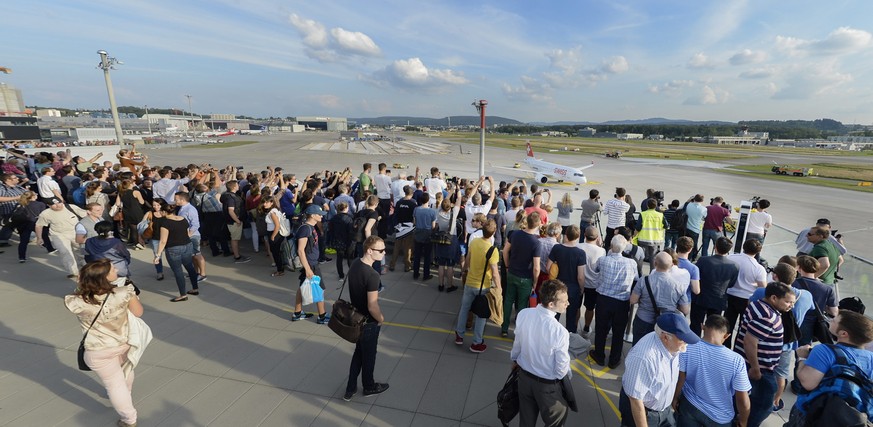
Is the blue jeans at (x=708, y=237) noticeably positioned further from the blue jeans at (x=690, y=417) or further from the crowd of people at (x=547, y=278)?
the blue jeans at (x=690, y=417)

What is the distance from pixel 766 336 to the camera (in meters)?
3.41

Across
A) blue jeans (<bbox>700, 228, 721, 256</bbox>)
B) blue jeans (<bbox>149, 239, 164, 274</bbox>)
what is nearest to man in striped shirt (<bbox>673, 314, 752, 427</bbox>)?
blue jeans (<bbox>700, 228, 721, 256</bbox>)

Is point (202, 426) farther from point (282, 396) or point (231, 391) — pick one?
point (282, 396)

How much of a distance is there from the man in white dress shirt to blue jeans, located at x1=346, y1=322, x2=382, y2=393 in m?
1.58

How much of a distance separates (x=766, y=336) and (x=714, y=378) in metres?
1.24

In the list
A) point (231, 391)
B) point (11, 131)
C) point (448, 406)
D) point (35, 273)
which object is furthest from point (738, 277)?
point (11, 131)

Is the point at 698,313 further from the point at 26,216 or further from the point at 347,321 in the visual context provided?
the point at 26,216

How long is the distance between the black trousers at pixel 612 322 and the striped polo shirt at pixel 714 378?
1.80 m

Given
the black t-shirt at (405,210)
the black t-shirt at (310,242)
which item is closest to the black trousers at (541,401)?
the black t-shirt at (310,242)

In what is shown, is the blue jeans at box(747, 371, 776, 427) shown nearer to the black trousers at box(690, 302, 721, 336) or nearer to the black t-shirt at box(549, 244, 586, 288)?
the black trousers at box(690, 302, 721, 336)

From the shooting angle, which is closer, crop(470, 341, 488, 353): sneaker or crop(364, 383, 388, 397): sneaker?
crop(364, 383, 388, 397): sneaker

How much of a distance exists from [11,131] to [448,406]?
55.2m

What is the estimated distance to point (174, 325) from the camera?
18.2 feet

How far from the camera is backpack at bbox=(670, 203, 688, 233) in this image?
8.69 metres
